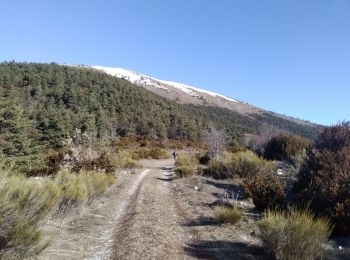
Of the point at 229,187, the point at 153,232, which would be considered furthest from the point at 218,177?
the point at 153,232

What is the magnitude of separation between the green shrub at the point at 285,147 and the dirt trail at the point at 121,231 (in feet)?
45.9

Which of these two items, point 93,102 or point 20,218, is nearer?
point 20,218

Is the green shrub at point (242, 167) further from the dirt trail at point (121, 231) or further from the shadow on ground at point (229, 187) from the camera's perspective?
the dirt trail at point (121, 231)

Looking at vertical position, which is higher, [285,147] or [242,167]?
[285,147]

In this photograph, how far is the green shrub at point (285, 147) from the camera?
86.6ft

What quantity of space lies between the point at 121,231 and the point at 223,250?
96.8 inches

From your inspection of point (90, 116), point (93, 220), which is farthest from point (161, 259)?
point (90, 116)

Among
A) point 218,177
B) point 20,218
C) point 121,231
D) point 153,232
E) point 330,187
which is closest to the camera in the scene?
point 20,218

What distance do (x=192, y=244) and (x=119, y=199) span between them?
6264 mm

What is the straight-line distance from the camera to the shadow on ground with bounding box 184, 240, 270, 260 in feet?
25.8

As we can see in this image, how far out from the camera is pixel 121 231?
9.48 meters

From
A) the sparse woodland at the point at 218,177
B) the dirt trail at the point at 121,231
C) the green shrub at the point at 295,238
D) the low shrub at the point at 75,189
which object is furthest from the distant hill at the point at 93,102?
the green shrub at the point at 295,238

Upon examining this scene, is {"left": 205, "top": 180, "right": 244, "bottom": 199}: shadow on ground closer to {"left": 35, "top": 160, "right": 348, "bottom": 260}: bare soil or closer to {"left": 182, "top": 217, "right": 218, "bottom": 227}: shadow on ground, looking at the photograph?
{"left": 35, "top": 160, "right": 348, "bottom": 260}: bare soil

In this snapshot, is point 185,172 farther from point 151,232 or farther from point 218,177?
point 151,232
